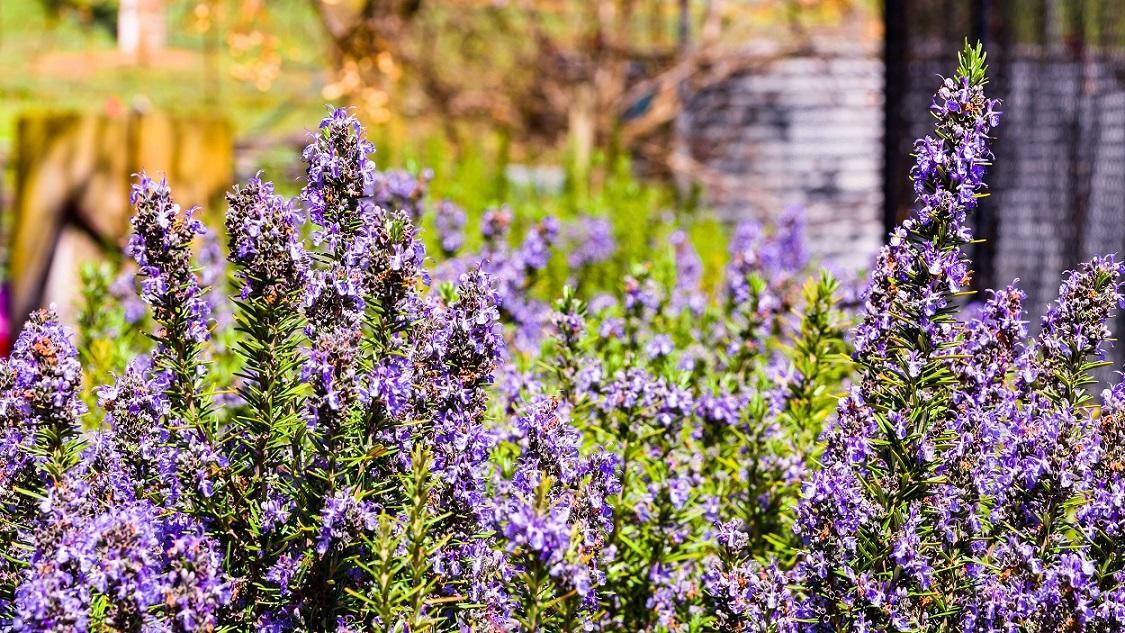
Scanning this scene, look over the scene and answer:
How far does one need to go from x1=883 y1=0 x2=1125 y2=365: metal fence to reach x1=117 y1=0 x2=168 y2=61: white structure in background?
25.4 ft

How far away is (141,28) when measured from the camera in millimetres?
12781

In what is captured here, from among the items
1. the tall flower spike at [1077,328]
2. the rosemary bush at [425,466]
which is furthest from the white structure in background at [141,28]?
the tall flower spike at [1077,328]

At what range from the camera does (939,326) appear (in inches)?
84.4

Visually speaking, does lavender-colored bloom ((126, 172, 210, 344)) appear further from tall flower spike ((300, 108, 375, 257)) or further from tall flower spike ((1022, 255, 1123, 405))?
tall flower spike ((1022, 255, 1123, 405))

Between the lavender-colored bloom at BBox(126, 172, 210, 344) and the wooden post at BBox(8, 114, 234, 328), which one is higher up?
the wooden post at BBox(8, 114, 234, 328)

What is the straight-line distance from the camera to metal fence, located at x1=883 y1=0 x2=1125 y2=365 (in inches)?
209

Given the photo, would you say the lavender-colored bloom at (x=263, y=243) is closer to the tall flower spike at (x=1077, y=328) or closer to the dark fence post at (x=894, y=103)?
the tall flower spike at (x=1077, y=328)

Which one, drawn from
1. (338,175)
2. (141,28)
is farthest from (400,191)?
(141,28)

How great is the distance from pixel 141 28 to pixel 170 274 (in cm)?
1159

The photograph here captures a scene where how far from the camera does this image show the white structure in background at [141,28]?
1216 cm

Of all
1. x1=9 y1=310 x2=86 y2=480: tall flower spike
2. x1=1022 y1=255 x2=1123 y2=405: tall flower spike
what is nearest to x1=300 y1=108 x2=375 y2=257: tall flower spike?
x1=9 y1=310 x2=86 y2=480: tall flower spike

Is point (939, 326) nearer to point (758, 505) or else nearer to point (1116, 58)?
point (758, 505)

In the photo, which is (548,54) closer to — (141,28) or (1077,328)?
(141,28)

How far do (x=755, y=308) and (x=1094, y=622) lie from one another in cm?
151
